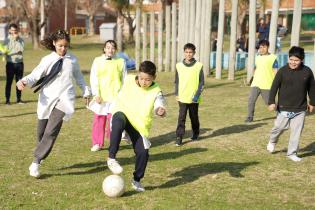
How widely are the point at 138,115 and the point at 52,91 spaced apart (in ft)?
4.61

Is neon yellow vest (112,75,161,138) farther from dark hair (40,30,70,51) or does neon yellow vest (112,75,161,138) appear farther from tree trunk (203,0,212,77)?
tree trunk (203,0,212,77)

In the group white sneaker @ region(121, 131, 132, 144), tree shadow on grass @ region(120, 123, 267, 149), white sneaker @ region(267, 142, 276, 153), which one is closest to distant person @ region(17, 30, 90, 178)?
tree shadow on grass @ region(120, 123, 267, 149)

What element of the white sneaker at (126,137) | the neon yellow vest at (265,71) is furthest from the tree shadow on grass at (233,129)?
the white sneaker at (126,137)

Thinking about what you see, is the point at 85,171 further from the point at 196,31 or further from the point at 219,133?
the point at 196,31

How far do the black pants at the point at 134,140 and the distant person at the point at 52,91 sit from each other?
97 centimetres

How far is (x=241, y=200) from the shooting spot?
227 inches

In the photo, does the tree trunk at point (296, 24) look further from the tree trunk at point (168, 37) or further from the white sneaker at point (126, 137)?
the tree trunk at point (168, 37)

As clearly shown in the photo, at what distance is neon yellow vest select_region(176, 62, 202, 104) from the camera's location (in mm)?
8547

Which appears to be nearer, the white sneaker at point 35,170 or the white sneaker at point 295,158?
the white sneaker at point 35,170

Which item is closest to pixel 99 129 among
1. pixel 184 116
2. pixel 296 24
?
pixel 184 116

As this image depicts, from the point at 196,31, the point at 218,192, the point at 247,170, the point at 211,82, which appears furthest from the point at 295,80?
the point at 196,31

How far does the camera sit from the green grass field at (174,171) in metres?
5.67

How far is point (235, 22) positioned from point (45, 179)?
502 inches

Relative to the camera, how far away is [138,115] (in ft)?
19.2
